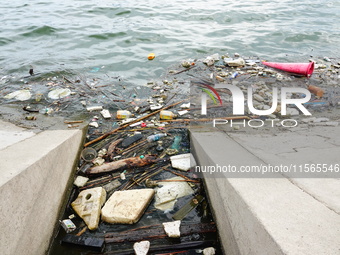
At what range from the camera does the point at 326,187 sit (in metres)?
1.90

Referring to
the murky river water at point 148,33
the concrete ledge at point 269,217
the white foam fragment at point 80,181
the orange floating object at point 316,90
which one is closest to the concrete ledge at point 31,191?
the white foam fragment at point 80,181

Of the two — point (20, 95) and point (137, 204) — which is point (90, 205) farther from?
point (20, 95)

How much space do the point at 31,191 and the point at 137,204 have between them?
878mm

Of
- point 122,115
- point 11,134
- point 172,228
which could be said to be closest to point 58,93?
point 122,115

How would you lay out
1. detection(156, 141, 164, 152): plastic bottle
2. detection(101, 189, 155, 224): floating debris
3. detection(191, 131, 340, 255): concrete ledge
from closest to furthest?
detection(191, 131, 340, 255): concrete ledge, detection(101, 189, 155, 224): floating debris, detection(156, 141, 164, 152): plastic bottle

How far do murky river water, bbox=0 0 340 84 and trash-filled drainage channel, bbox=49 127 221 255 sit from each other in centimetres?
257

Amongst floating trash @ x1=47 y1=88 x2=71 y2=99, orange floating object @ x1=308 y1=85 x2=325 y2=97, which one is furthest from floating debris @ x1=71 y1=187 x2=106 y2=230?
orange floating object @ x1=308 y1=85 x2=325 y2=97

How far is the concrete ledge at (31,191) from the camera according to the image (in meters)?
1.78

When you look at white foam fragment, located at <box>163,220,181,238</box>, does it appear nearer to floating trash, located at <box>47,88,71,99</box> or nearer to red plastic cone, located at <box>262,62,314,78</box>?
floating trash, located at <box>47,88,71,99</box>

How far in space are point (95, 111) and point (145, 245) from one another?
2736 mm

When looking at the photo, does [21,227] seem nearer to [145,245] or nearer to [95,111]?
[145,245]

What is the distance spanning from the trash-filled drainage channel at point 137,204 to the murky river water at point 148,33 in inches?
101

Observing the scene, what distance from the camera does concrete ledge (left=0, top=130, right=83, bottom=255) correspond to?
1.78 metres

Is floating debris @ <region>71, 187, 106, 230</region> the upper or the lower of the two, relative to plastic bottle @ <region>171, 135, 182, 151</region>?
lower
